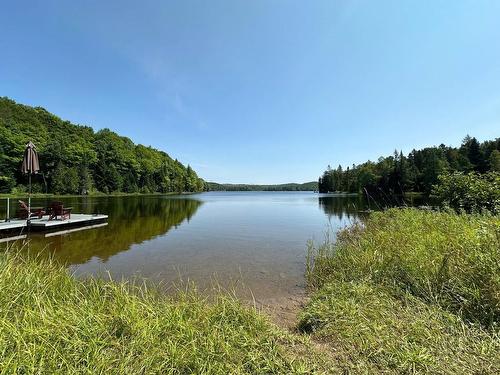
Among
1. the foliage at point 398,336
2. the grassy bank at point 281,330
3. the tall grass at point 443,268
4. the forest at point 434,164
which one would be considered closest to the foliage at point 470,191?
the tall grass at point 443,268

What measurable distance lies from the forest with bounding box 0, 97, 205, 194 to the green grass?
60.4 m

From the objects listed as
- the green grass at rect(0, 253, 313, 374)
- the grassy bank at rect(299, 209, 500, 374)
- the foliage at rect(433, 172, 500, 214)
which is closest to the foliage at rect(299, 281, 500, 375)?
the grassy bank at rect(299, 209, 500, 374)

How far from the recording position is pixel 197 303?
392cm

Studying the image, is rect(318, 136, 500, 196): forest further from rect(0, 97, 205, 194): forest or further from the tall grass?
rect(0, 97, 205, 194): forest

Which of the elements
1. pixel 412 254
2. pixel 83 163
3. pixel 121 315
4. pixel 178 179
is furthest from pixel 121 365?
pixel 178 179

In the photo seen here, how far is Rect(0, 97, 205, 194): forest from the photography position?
175 feet

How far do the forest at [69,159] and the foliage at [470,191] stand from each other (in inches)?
2496

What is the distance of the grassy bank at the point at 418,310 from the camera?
2674 millimetres

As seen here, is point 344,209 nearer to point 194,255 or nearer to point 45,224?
point 194,255

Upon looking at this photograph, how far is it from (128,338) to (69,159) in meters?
73.2

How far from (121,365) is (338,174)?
124m

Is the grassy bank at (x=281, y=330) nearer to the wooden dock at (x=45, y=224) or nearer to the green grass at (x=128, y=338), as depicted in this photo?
the green grass at (x=128, y=338)

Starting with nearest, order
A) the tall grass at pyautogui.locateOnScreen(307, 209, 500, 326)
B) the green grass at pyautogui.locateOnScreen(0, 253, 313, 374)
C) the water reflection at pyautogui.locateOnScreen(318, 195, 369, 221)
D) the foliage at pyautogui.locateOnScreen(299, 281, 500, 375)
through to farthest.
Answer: the green grass at pyautogui.locateOnScreen(0, 253, 313, 374), the foliage at pyautogui.locateOnScreen(299, 281, 500, 375), the tall grass at pyautogui.locateOnScreen(307, 209, 500, 326), the water reflection at pyautogui.locateOnScreen(318, 195, 369, 221)

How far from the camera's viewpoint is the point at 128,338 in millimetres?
2863
